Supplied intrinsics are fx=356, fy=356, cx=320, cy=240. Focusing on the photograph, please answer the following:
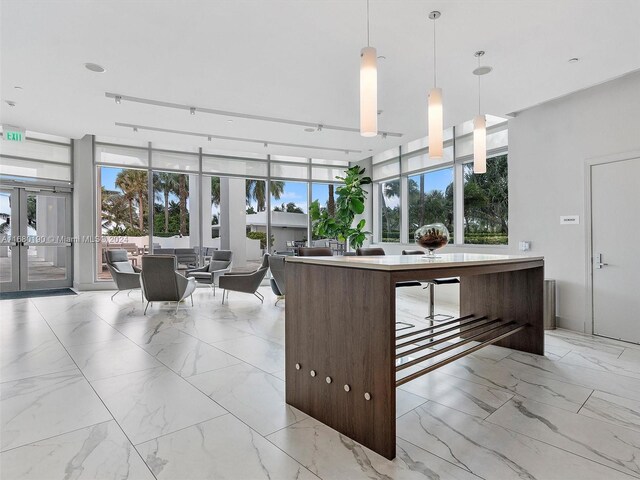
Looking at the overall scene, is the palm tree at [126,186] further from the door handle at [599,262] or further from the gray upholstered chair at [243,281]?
→ the door handle at [599,262]

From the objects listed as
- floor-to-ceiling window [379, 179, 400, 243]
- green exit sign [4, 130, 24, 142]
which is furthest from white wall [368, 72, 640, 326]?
green exit sign [4, 130, 24, 142]

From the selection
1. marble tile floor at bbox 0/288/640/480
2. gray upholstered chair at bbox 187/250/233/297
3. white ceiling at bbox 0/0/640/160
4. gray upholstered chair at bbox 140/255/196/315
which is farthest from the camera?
gray upholstered chair at bbox 187/250/233/297

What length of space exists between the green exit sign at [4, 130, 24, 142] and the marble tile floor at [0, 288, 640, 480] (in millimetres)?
4117

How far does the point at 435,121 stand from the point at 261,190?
6.69 m

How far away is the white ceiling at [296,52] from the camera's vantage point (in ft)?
9.63

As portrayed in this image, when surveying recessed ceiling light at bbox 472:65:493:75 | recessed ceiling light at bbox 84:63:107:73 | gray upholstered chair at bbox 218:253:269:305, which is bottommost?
gray upholstered chair at bbox 218:253:269:305

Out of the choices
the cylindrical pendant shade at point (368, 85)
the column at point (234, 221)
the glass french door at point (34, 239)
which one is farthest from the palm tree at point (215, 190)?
the cylindrical pendant shade at point (368, 85)

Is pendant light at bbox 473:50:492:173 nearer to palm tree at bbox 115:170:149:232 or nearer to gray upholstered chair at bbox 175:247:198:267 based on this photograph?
gray upholstered chair at bbox 175:247:198:267

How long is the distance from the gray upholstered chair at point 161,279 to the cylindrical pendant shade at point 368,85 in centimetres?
380

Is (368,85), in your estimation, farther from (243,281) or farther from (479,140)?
(243,281)

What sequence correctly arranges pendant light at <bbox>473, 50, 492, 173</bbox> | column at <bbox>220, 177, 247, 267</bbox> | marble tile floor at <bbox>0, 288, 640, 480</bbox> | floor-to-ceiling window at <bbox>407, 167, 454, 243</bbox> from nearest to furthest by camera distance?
1. marble tile floor at <bbox>0, 288, 640, 480</bbox>
2. pendant light at <bbox>473, 50, 492, 173</bbox>
3. floor-to-ceiling window at <bbox>407, 167, 454, 243</bbox>
4. column at <bbox>220, 177, 247, 267</bbox>

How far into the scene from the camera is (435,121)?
3.14 m

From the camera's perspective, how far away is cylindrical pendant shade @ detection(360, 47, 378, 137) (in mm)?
2571

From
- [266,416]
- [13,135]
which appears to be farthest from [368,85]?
[13,135]
